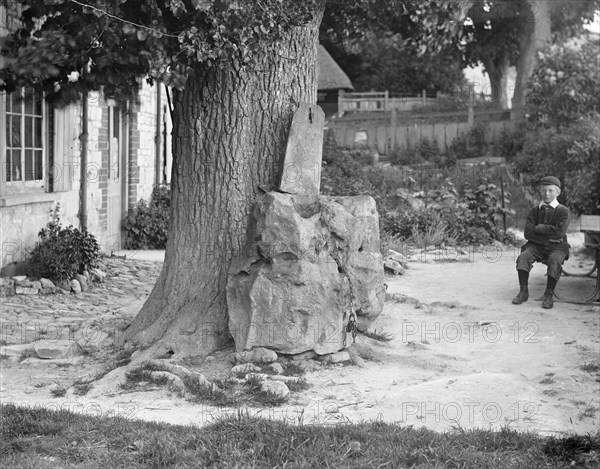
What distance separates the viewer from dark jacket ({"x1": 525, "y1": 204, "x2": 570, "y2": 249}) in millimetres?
10359

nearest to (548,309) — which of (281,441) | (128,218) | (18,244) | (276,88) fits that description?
(276,88)

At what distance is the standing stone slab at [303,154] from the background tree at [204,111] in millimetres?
124

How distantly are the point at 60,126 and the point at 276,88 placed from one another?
556 cm

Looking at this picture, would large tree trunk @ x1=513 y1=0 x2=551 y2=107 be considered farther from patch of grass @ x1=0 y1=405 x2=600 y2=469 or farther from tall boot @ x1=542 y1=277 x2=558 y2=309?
patch of grass @ x1=0 y1=405 x2=600 y2=469

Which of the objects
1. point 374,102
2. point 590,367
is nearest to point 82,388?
point 590,367

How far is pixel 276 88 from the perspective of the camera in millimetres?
7738

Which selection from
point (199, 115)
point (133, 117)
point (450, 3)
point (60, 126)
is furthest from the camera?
point (133, 117)

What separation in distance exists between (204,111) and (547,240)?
482 cm

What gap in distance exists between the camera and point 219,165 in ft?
25.2

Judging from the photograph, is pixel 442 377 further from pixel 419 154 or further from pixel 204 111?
Answer: pixel 419 154

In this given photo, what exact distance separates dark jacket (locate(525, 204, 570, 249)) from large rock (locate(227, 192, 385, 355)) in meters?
3.54

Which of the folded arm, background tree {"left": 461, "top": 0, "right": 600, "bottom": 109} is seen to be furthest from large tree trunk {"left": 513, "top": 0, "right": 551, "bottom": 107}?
the folded arm

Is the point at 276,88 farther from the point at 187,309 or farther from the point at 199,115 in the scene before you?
the point at 187,309

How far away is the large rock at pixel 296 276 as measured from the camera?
720 cm
